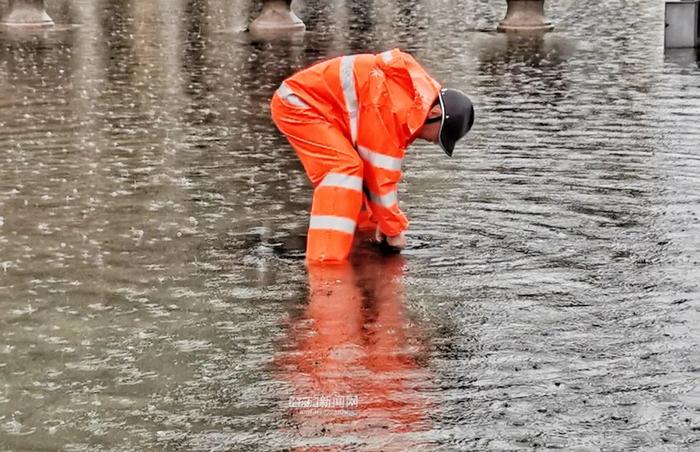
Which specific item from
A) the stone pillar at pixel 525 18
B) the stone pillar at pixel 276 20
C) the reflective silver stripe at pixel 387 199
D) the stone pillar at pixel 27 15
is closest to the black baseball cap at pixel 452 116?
the reflective silver stripe at pixel 387 199

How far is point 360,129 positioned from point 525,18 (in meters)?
12.9

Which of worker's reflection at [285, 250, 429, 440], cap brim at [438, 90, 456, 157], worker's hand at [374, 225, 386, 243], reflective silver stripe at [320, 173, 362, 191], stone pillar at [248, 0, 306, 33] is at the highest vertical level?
cap brim at [438, 90, 456, 157]

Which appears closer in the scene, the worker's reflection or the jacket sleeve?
the worker's reflection

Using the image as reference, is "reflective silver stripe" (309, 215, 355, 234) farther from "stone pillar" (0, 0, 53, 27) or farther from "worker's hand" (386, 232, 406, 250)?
"stone pillar" (0, 0, 53, 27)

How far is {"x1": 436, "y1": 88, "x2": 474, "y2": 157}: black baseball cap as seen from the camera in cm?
679

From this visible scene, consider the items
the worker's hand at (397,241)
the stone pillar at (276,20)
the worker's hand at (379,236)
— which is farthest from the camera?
the stone pillar at (276,20)

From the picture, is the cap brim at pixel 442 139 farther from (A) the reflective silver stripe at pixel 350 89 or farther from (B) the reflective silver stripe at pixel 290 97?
(B) the reflective silver stripe at pixel 290 97

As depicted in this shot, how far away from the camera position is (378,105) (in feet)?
22.3

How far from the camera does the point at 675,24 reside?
1622cm

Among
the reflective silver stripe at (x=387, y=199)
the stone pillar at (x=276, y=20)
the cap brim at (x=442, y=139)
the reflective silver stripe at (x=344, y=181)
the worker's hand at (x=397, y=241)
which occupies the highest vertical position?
the cap brim at (x=442, y=139)

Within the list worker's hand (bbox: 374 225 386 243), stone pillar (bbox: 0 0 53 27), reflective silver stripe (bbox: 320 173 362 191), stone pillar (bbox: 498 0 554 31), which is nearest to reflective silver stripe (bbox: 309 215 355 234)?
reflective silver stripe (bbox: 320 173 362 191)

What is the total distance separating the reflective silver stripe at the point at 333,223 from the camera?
6.96 m

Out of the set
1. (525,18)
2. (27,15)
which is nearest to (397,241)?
(525,18)

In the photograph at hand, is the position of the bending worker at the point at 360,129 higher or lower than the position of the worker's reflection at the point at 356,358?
higher
